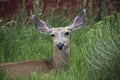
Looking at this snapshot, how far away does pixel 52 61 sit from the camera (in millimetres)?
11031

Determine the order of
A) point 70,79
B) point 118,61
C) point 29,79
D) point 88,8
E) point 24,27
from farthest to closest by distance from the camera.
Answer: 1. point 88,8
2. point 24,27
3. point 29,79
4. point 70,79
5. point 118,61

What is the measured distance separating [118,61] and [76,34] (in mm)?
4555

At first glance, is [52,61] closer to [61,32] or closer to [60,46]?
[60,46]

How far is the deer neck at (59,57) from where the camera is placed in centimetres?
1102

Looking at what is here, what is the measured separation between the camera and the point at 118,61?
8.13m

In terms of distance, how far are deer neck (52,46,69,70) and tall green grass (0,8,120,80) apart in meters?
0.13

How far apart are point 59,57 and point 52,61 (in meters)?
0.15

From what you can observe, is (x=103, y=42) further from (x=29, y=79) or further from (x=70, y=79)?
(x=29, y=79)

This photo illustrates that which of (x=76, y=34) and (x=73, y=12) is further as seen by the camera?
(x=73, y=12)

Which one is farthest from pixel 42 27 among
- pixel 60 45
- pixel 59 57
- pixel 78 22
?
pixel 60 45

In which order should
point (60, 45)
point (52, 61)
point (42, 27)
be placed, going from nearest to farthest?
point (60, 45) → point (52, 61) → point (42, 27)

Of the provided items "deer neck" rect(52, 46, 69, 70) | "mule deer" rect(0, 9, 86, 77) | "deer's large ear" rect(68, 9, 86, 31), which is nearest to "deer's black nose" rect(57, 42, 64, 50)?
"mule deer" rect(0, 9, 86, 77)

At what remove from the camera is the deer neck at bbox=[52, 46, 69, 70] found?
1102cm

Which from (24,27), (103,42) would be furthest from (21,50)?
(103,42)
